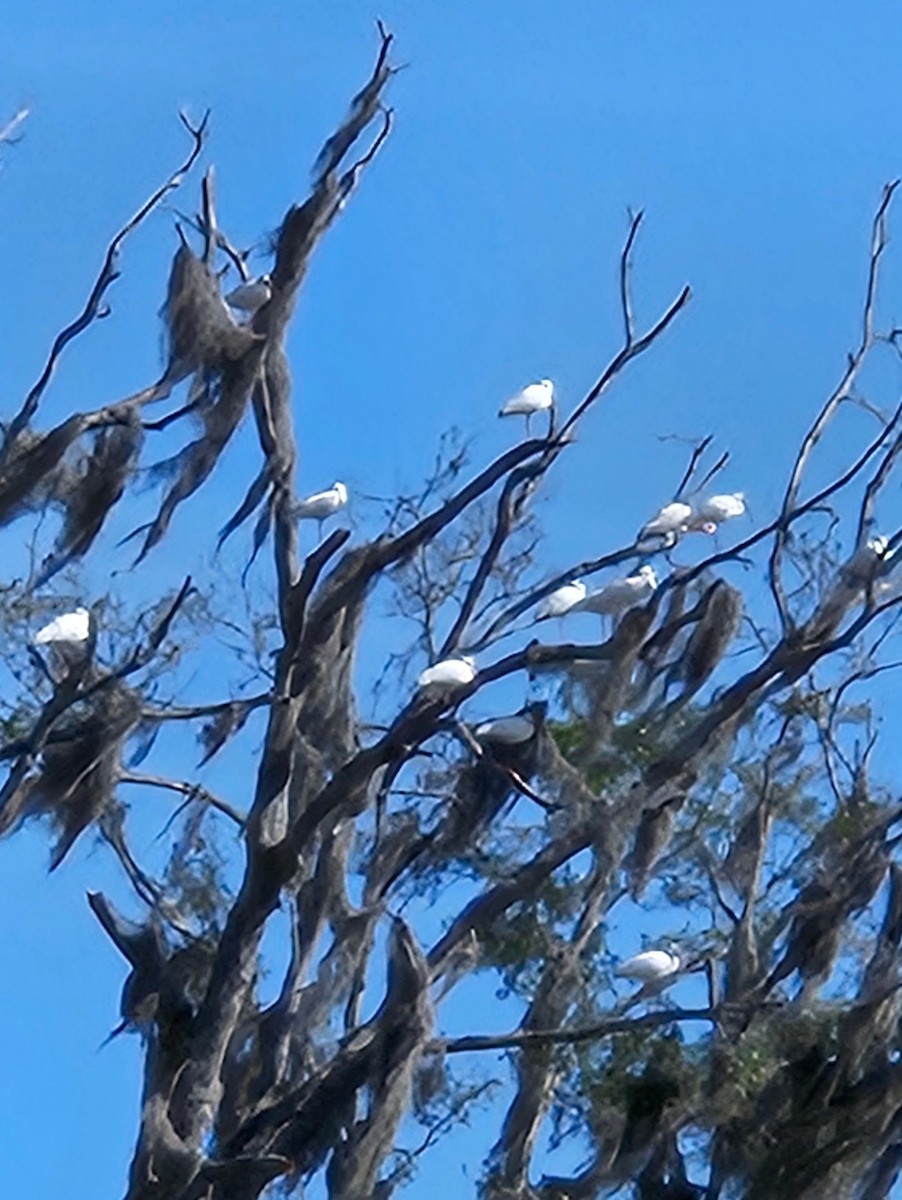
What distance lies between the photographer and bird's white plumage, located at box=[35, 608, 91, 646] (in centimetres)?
1332

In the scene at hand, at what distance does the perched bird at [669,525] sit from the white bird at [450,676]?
1.18 m

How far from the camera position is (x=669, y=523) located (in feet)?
45.6

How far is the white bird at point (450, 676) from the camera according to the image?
1320 cm

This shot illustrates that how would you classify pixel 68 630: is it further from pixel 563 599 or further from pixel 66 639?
pixel 563 599

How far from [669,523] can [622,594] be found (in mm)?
421

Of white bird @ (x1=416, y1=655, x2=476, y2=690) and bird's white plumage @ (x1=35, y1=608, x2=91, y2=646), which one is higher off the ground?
bird's white plumage @ (x1=35, y1=608, x2=91, y2=646)

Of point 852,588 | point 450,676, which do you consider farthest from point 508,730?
point 852,588

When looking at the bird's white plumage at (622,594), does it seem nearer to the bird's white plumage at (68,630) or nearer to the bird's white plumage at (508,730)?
the bird's white plumage at (508,730)

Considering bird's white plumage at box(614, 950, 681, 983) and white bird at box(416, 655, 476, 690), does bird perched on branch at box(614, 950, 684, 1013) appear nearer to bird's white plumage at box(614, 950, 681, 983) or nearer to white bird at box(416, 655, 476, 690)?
bird's white plumage at box(614, 950, 681, 983)

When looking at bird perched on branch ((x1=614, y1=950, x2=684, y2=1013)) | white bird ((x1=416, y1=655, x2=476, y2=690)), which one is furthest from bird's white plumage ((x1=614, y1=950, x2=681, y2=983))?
white bird ((x1=416, y1=655, x2=476, y2=690))

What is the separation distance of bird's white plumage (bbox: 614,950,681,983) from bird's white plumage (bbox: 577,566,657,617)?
1.87 meters

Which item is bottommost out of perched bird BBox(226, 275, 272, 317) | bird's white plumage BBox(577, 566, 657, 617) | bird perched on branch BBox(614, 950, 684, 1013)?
bird perched on branch BBox(614, 950, 684, 1013)

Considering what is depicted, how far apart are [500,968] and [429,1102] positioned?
133 centimetres

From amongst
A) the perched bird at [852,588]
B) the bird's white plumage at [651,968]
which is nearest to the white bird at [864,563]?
the perched bird at [852,588]
